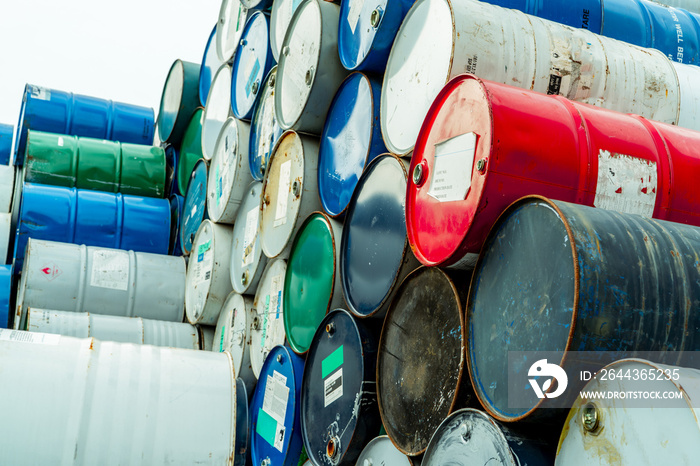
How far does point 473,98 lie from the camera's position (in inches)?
45.4

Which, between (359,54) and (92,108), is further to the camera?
(92,108)

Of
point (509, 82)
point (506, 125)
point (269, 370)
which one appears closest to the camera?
point (506, 125)

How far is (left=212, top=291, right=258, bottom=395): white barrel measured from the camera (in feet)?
7.78

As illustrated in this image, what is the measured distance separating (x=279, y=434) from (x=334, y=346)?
446 mm

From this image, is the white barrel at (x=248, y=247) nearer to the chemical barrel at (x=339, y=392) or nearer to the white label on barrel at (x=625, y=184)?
the chemical barrel at (x=339, y=392)

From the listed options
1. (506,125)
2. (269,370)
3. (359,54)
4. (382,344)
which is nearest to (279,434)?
(269,370)

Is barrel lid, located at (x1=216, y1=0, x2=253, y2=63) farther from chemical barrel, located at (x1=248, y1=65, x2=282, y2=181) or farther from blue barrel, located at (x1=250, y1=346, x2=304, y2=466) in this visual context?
blue barrel, located at (x1=250, y1=346, x2=304, y2=466)

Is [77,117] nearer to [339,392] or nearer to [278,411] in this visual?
[278,411]

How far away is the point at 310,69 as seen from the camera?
202 centimetres

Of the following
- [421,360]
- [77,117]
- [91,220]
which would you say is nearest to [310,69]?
[421,360]

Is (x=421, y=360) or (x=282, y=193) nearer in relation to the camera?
(x=421, y=360)

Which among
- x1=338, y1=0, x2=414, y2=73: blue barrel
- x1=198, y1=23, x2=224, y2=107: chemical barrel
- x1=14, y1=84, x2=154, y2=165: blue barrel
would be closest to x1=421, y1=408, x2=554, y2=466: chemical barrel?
x1=338, y1=0, x2=414, y2=73: blue barrel

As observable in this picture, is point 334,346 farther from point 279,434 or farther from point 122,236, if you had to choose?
point 122,236

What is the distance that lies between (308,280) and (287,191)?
35 cm
